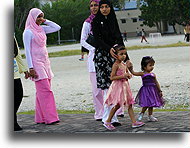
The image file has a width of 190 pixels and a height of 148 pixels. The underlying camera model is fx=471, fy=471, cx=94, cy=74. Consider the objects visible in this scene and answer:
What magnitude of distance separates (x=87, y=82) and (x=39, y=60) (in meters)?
3.61

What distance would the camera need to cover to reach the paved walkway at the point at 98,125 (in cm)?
503

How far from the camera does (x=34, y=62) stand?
5695 millimetres

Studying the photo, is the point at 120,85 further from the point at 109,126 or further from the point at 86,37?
the point at 86,37

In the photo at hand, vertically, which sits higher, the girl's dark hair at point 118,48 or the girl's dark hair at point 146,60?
the girl's dark hair at point 118,48

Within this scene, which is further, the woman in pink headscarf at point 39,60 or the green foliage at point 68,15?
the green foliage at point 68,15

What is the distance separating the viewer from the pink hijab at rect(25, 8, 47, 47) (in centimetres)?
564

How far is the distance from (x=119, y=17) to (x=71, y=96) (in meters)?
2.89

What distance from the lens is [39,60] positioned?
571 cm

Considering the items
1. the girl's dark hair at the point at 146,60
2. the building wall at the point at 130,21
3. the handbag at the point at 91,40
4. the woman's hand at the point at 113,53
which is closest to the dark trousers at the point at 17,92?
the handbag at the point at 91,40

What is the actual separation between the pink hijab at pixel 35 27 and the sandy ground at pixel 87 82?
1566mm

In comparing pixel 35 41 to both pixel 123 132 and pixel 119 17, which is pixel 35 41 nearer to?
pixel 119 17

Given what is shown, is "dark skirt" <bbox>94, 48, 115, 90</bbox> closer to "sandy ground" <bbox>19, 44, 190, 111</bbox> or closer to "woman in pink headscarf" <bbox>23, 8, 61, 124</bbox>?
"woman in pink headscarf" <bbox>23, 8, 61, 124</bbox>

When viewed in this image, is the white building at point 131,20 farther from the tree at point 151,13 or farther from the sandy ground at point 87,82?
the sandy ground at point 87,82

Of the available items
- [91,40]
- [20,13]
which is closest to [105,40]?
[91,40]
